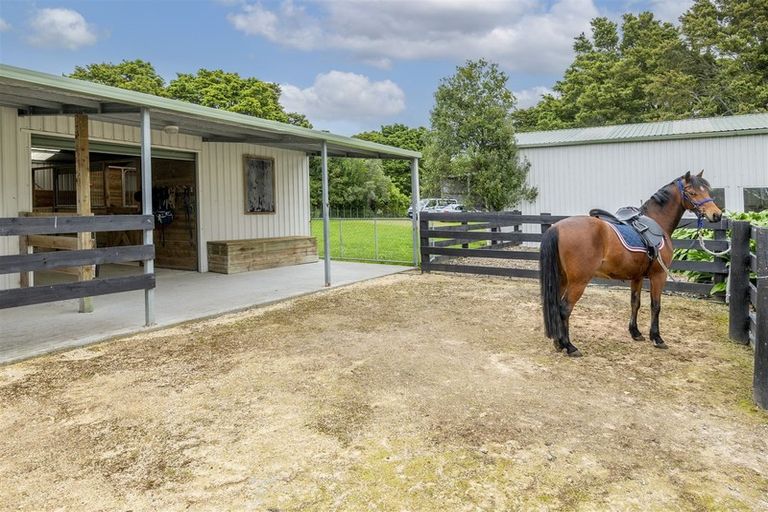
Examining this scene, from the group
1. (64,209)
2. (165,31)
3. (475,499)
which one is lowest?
(475,499)

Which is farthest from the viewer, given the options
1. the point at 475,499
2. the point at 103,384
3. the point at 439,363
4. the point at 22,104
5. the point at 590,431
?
the point at 22,104

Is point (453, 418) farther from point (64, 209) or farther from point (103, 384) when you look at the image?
point (64, 209)

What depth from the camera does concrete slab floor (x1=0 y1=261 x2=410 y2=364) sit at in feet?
15.5

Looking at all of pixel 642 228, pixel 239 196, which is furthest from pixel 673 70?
pixel 642 228

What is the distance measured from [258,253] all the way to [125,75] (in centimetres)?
2691

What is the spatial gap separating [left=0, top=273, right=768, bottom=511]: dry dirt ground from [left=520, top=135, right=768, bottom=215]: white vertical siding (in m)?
8.28

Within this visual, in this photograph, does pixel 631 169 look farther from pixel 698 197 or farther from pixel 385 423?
pixel 385 423

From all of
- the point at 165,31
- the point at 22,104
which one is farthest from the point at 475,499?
the point at 165,31

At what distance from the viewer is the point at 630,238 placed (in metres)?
4.32

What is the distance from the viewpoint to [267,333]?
202 inches

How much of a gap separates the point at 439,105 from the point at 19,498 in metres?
14.1

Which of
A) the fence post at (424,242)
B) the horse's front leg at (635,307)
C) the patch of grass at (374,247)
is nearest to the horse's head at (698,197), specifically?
the horse's front leg at (635,307)

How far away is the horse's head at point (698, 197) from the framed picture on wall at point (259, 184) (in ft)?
25.8

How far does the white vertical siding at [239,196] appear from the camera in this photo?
9.36 metres
